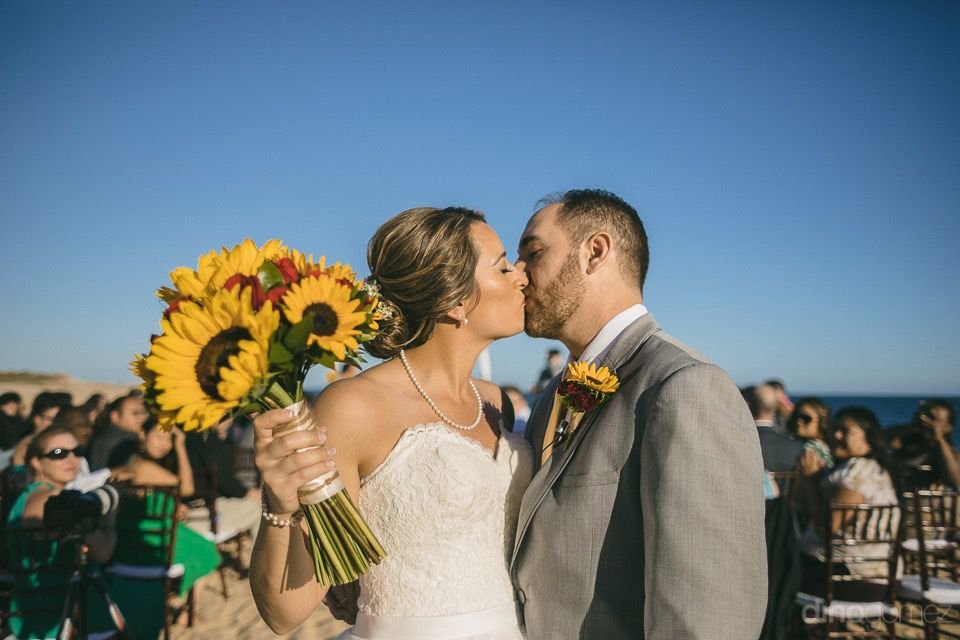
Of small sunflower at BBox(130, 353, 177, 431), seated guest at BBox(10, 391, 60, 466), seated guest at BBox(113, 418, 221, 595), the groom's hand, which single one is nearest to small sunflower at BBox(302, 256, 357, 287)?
small sunflower at BBox(130, 353, 177, 431)

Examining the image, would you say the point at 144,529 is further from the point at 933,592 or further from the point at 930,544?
the point at 930,544

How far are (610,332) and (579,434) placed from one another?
477 millimetres

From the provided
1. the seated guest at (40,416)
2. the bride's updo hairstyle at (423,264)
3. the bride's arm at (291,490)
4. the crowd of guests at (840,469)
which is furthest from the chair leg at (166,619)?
the crowd of guests at (840,469)

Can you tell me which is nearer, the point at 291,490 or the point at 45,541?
the point at 291,490

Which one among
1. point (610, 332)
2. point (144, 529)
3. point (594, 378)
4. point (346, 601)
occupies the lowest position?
point (144, 529)

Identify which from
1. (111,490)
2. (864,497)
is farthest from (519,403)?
(111,490)

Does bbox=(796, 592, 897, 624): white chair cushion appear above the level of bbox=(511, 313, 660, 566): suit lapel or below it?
below

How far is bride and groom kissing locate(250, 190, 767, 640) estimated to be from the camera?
78.7 inches

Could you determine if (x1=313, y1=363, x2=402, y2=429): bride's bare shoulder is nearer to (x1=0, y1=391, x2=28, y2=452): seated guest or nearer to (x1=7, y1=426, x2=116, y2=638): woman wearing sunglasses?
(x1=7, y1=426, x2=116, y2=638): woman wearing sunglasses

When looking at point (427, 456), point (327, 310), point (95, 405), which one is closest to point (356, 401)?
point (427, 456)

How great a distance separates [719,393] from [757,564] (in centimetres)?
53

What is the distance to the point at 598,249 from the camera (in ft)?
9.14

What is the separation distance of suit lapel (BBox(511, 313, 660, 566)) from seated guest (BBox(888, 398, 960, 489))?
6.81m

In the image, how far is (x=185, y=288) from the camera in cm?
171
